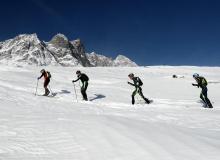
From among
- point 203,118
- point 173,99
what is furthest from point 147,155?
point 173,99

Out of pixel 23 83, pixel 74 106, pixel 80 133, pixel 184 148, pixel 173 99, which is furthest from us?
pixel 23 83

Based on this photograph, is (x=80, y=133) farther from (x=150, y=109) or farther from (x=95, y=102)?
(x=95, y=102)

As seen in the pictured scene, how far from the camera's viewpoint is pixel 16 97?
2025cm

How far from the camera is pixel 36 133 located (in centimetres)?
991

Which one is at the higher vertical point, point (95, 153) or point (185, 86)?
point (185, 86)

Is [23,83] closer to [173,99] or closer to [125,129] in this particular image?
[173,99]

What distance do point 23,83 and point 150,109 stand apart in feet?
37.2

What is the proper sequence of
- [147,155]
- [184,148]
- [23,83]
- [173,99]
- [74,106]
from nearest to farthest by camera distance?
[147,155], [184,148], [74,106], [173,99], [23,83]

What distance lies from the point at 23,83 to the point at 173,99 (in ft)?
36.3

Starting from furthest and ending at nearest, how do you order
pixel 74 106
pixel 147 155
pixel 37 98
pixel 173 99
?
→ pixel 173 99
pixel 37 98
pixel 74 106
pixel 147 155

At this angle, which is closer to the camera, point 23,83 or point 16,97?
point 16,97

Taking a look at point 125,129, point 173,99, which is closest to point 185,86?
point 173,99

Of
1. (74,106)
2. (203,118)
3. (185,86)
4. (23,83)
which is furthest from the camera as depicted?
(185,86)

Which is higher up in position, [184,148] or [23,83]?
[23,83]
